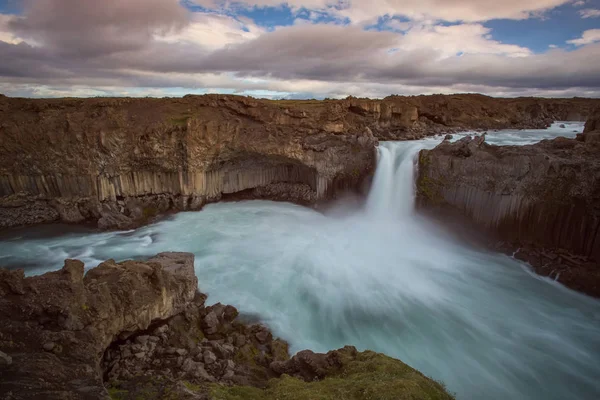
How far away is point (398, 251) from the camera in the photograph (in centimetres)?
2158

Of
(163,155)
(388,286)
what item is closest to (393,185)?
(388,286)

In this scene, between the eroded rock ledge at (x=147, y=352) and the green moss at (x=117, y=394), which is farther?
the green moss at (x=117, y=394)

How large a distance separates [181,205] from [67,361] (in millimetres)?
20928

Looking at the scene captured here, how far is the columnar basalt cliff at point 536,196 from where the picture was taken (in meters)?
18.3

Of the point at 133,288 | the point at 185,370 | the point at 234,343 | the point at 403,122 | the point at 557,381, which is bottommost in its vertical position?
the point at 557,381

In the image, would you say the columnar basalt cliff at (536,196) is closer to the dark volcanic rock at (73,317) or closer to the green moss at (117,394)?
the dark volcanic rock at (73,317)

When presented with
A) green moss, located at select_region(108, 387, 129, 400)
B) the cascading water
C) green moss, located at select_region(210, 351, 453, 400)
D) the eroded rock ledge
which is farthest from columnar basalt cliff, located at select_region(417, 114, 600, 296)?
green moss, located at select_region(108, 387, 129, 400)

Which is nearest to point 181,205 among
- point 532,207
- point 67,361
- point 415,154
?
point 415,154

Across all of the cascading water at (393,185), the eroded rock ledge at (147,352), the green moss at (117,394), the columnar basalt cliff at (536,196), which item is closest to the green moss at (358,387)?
the eroded rock ledge at (147,352)

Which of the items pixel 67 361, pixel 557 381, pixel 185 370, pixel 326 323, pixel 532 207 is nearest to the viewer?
pixel 67 361

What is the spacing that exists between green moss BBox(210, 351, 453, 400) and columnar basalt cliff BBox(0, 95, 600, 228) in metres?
19.6

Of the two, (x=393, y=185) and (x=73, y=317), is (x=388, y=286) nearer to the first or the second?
(x=393, y=185)

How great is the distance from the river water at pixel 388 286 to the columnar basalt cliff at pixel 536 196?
1442 mm

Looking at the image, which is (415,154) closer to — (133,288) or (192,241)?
(192,241)
